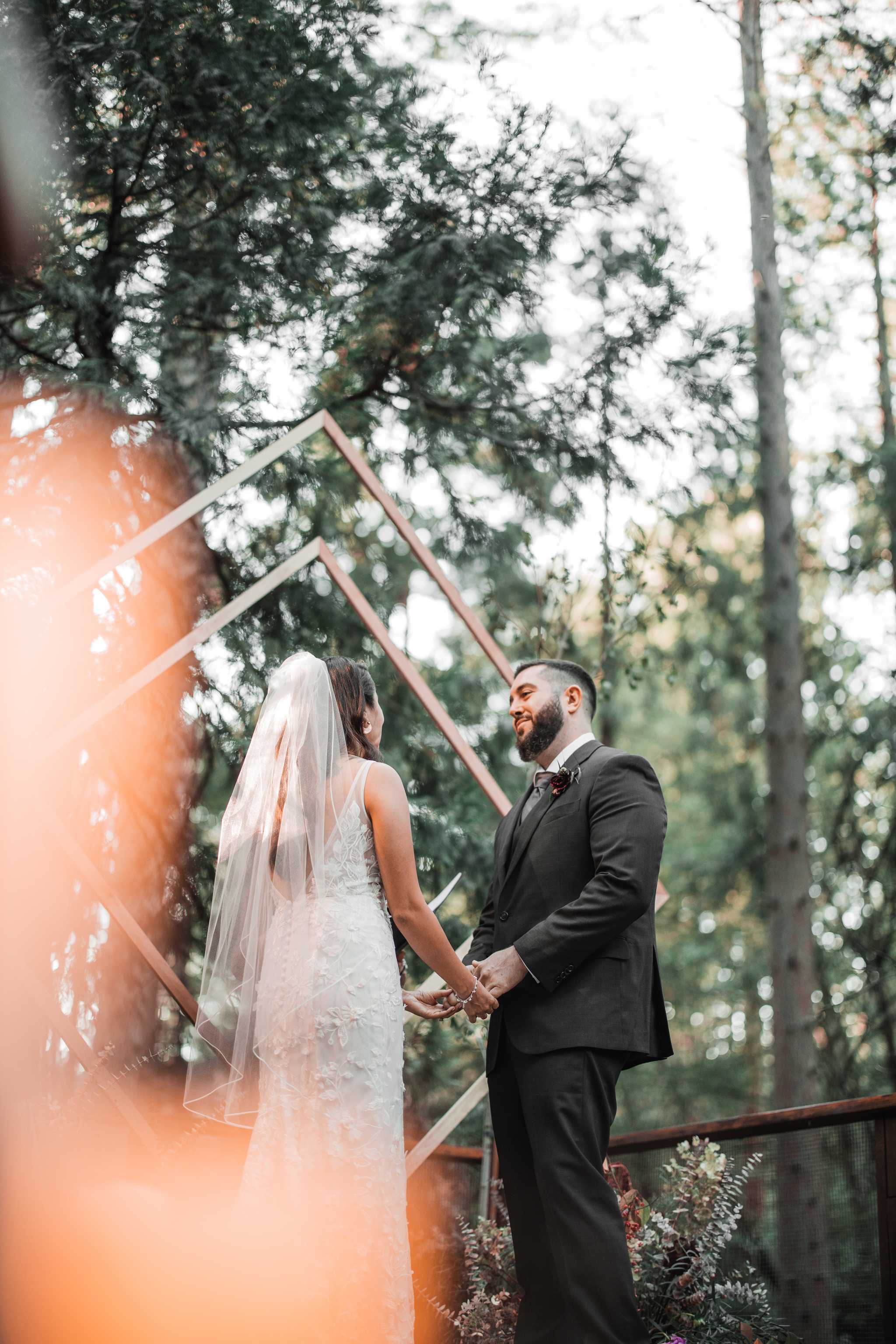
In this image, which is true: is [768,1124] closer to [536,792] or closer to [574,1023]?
[574,1023]

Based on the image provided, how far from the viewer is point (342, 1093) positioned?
2.62m

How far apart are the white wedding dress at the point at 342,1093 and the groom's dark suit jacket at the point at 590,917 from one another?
359 millimetres

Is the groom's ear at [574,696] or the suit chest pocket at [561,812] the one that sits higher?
the groom's ear at [574,696]

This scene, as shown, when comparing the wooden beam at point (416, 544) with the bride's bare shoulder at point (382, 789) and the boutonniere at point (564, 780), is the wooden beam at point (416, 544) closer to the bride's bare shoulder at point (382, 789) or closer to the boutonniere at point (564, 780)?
the boutonniere at point (564, 780)

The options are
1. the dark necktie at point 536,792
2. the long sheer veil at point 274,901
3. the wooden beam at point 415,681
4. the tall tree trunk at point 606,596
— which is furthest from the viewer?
the tall tree trunk at point 606,596

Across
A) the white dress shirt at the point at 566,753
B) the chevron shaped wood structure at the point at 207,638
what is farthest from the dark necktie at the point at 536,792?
the chevron shaped wood structure at the point at 207,638

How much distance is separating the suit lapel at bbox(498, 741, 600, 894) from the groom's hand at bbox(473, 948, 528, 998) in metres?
0.33

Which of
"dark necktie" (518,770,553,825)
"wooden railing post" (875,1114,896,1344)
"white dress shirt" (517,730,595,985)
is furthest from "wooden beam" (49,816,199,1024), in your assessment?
"wooden railing post" (875,1114,896,1344)

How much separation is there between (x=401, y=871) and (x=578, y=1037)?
578 millimetres

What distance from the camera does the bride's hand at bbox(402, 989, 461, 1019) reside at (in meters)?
3.13

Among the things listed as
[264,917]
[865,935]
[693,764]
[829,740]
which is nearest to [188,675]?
[264,917]

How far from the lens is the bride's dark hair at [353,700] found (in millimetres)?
3000

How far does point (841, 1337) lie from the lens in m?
3.95

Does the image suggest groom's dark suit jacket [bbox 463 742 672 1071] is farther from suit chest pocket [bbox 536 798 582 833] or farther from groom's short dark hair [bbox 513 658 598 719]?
groom's short dark hair [bbox 513 658 598 719]
